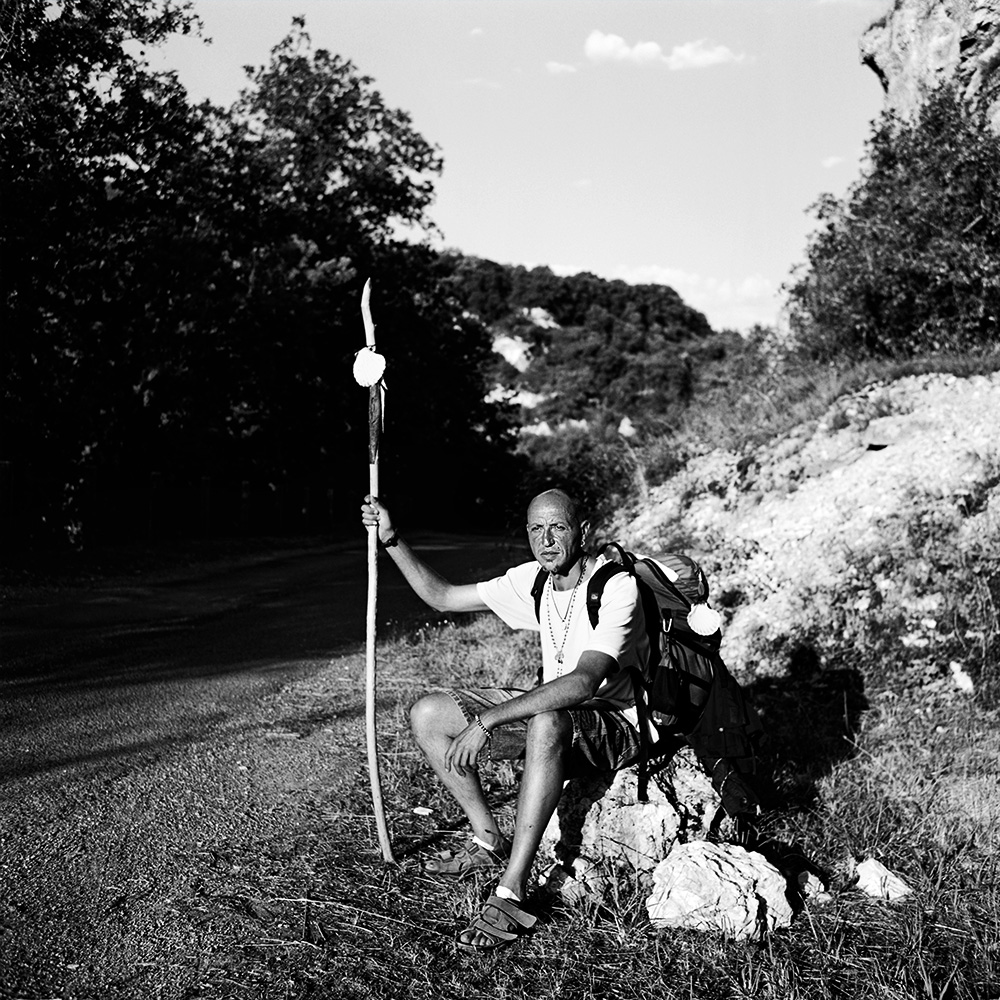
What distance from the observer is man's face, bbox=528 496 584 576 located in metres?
4.30

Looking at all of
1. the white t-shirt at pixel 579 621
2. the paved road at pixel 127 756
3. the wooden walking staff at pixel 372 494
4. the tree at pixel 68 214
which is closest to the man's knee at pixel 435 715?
the wooden walking staff at pixel 372 494

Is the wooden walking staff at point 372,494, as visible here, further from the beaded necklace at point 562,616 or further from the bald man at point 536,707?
the beaded necklace at point 562,616

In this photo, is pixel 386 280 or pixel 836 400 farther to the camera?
pixel 386 280

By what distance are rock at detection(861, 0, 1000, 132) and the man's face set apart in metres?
12.4

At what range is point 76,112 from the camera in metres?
16.4

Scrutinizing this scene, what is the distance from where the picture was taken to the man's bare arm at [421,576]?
4.61 metres

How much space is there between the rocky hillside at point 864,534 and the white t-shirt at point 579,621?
377 centimetres

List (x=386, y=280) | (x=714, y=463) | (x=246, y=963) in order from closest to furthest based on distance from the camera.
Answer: (x=246, y=963) → (x=714, y=463) → (x=386, y=280)

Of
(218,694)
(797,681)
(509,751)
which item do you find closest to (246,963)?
(509,751)

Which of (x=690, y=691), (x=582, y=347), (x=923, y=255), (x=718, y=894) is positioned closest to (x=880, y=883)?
(x=718, y=894)

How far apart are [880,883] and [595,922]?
49.1 inches

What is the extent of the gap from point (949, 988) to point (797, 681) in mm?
4179

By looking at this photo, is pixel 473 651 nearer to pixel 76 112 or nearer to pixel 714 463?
pixel 714 463

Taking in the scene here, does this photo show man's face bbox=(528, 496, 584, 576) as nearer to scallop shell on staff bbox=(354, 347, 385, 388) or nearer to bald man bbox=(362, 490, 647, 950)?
bald man bbox=(362, 490, 647, 950)
